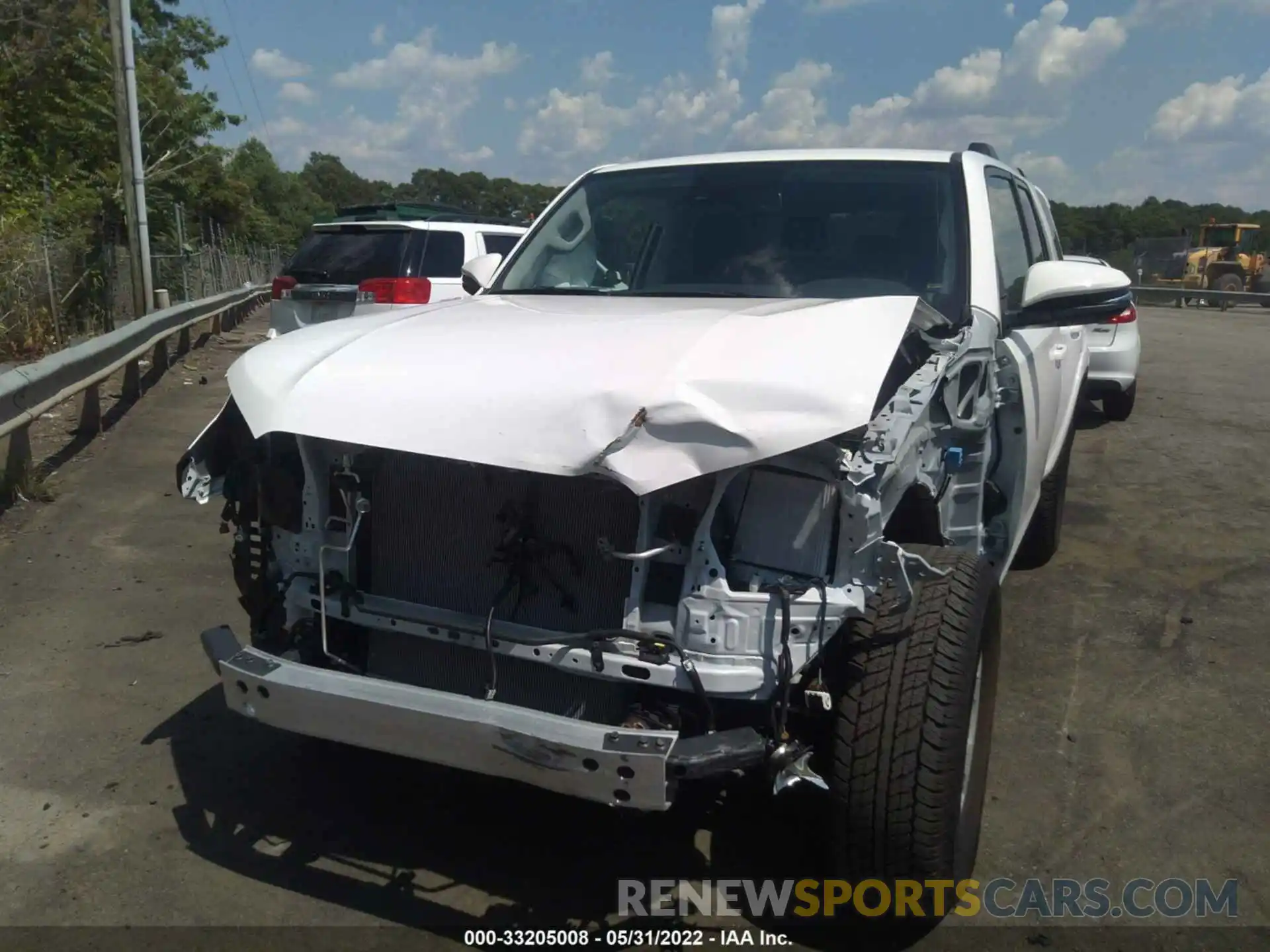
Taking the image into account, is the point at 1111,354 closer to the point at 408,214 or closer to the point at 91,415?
the point at 408,214

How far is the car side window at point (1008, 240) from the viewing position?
4111mm

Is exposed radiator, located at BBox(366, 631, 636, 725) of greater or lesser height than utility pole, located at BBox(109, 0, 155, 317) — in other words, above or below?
below

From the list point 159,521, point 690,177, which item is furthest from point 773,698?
point 159,521

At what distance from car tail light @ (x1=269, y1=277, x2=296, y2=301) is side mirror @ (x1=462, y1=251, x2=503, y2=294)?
6.07 meters

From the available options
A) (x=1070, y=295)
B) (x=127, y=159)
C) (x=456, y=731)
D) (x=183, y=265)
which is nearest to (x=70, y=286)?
(x=127, y=159)

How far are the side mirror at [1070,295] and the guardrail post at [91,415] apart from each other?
6.28 metres

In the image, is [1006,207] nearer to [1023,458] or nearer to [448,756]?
[1023,458]

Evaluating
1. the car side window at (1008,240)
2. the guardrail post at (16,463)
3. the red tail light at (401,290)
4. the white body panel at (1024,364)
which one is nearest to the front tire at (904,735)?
the white body panel at (1024,364)

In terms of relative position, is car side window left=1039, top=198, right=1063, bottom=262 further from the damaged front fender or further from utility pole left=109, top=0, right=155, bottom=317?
utility pole left=109, top=0, right=155, bottom=317

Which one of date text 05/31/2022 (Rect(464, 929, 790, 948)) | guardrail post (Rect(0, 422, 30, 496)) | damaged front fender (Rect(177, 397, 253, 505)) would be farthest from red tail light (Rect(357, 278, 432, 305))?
date text 05/31/2022 (Rect(464, 929, 790, 948))

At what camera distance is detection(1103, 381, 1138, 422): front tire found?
931cm

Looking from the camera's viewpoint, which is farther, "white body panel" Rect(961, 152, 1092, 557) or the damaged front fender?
"white body panel" Rect(961, 152, 1092, 557)

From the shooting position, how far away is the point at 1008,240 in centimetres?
452

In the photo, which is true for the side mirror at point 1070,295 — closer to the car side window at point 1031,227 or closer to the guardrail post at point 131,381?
the car side window at point 1031,227
